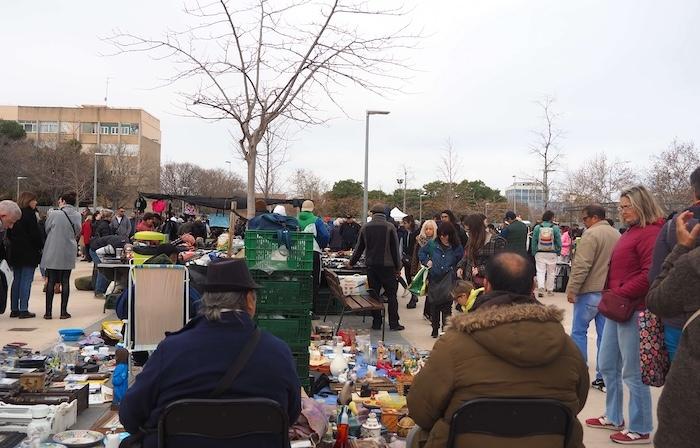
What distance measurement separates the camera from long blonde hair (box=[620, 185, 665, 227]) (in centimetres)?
494

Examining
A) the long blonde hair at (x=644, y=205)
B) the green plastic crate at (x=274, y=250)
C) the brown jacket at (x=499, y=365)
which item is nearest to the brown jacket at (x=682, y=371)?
the brown jacket at (x=499, y=365)

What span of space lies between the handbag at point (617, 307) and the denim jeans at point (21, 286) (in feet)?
28.3

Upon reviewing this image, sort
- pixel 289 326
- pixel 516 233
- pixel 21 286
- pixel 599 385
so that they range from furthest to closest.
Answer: pixel 516 233
pixel 21 286
pixel 599 385
pixel 289 326

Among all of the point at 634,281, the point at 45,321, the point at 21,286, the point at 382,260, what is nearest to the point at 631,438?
the point at 634,281

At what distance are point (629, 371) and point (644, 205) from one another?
1.35 metres

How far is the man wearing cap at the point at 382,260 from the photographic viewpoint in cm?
959

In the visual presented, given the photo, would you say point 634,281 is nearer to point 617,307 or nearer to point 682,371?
point 617,307

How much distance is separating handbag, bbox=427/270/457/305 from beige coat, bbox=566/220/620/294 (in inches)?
114

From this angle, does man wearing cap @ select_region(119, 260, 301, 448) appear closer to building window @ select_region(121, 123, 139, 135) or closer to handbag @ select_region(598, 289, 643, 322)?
handbag @ select_region(598, 289, 643, 322)

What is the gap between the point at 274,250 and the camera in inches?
223

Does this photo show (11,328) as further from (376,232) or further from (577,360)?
(577,360)

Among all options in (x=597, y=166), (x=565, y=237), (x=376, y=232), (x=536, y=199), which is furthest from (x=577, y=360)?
(x=536, y=199)

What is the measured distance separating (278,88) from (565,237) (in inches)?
404

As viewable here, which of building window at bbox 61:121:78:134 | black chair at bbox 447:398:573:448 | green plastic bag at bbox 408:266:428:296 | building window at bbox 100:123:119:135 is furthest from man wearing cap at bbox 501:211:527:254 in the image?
building window at bbox 61:121:78:134
